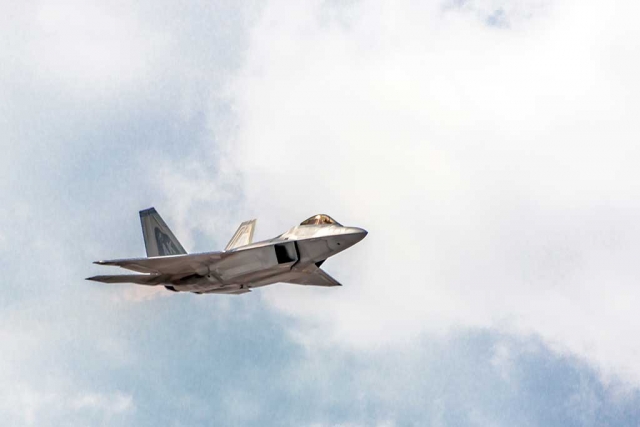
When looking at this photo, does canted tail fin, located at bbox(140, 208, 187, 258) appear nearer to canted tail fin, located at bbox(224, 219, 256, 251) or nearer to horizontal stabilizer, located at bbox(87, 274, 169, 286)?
canted tail fin, located at bbox(224, 219, 256, 251)

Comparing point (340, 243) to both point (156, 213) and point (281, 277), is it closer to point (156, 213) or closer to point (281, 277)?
point (281, 277)

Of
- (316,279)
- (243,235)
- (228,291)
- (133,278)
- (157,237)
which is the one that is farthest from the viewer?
(157,237)

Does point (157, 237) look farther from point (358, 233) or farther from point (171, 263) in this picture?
point (358, 233)

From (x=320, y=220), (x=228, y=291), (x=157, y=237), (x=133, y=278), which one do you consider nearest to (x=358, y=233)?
(x=320, y=220)

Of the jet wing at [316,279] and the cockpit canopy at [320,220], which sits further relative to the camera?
the jet wing at [316,279]

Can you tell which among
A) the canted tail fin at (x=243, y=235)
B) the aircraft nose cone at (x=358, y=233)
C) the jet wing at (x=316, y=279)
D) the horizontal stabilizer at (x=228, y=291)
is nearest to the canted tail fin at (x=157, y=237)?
the canted tail fin at (x=243, y=235)

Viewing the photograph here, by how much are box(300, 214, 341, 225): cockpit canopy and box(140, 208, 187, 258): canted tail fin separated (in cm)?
1213

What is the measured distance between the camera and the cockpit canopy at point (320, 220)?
141 ft

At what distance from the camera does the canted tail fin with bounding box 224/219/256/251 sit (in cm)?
4928

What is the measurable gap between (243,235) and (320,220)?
8.08 metres

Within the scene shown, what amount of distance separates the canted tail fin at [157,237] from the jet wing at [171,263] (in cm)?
739

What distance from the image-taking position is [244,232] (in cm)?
4978

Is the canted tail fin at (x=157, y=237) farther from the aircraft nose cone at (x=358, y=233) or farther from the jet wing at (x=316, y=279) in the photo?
the aircraft nose cone at (x=358, y=233)

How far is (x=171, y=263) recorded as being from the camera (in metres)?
43.7
